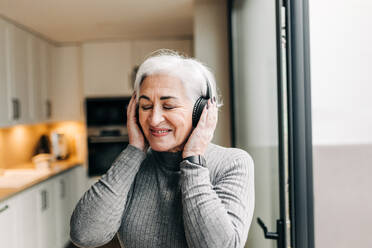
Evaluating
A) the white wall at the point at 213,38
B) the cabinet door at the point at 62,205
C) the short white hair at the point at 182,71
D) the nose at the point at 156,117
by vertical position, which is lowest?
the cabinet door at the point at 62,205

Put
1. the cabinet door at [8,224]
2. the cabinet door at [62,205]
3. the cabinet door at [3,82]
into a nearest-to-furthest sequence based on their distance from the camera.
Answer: the cabinet door at [8,224] → the cabinet door at [3,82] → the cabinet door at [62,205]

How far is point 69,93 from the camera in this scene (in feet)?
13.9

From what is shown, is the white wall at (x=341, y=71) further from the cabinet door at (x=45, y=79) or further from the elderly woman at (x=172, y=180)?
the cabinet door at (x=45, y=79)

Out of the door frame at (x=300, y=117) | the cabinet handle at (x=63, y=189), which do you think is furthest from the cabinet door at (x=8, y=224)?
the door frame at (x=300, y=117)

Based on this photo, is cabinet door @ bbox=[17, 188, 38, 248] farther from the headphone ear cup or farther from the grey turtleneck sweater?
the headphone ear cup

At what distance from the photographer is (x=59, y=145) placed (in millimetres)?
3986

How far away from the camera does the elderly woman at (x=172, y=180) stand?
73 centimetres

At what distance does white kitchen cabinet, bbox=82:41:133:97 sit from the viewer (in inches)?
160

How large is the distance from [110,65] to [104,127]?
74cm

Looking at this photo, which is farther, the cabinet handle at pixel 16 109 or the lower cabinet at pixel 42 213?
the cabinet handle at pixel 16 109

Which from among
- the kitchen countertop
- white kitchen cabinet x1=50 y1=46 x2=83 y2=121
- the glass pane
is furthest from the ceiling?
the kitchen countertop

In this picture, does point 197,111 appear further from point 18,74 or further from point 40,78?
point 40,78

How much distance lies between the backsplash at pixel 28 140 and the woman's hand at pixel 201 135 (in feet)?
10.5

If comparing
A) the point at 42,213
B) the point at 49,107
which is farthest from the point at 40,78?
the point at 42,213
